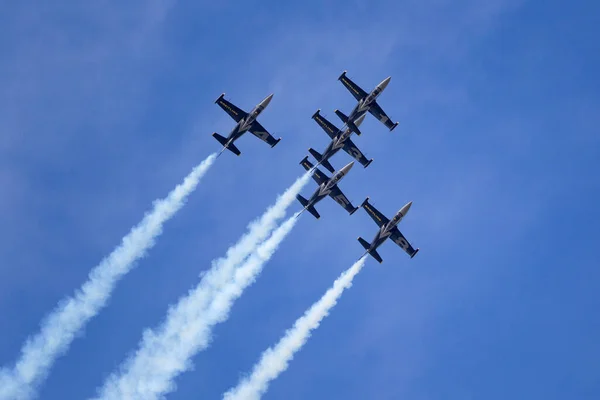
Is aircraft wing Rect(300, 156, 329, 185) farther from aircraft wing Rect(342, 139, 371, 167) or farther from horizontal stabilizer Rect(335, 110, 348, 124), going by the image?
horizontal stabilizer Rect(335, 110, 348, 124)

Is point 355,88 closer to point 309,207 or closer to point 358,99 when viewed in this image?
point 358,99

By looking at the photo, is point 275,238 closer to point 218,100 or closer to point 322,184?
point 322,184

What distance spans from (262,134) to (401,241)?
27573 mm

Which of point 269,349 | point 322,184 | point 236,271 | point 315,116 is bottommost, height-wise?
point 269,349

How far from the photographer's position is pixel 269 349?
435 feet

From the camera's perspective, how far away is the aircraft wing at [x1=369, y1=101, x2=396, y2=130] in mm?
150113

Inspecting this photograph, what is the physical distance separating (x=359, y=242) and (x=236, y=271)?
20109 mm

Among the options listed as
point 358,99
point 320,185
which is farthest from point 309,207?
point 358,99

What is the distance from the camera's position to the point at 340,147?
488 feet

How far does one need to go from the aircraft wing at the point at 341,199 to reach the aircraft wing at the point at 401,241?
24.3 ft

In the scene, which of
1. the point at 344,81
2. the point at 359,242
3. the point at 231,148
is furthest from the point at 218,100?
the point at 359,242

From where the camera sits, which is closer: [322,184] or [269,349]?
[269,349]

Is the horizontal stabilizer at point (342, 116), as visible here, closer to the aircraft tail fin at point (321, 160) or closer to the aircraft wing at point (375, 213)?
the aircraft tail fin at point (321, 160)

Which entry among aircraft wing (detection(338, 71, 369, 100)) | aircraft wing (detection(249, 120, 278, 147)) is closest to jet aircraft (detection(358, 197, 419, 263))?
aircraft wing (detection(338, 71, 369, 100))
